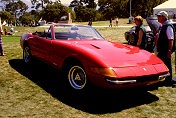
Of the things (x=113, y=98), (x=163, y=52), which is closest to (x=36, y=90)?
(x=113, y=98)

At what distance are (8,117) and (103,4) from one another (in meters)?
86.8

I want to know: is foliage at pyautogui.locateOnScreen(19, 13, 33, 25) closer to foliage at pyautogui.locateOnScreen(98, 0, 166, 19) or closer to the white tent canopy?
foliage at pyautogui.locateOnScreen(98, 0, 166, 19)

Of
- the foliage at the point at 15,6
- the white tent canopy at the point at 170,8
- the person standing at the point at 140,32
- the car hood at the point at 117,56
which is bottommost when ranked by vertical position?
the car hood at the point at 117,56

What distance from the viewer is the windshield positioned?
4.69 m

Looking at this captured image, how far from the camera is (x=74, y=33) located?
16.0 ft

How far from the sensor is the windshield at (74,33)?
15.4 feet

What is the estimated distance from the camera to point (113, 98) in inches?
145

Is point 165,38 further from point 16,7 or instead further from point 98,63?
point 16,7

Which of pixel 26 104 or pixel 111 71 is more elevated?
pixel 111 71

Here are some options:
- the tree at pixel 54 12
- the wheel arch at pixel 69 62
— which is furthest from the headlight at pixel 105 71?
the tree at pixel 54 12

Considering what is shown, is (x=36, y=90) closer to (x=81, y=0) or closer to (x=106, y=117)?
(x=106, y=117)

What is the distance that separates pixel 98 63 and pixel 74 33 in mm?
1920

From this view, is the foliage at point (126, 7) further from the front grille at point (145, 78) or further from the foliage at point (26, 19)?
the front grille at point (145, 78)

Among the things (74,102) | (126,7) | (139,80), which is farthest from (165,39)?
(126,7)
